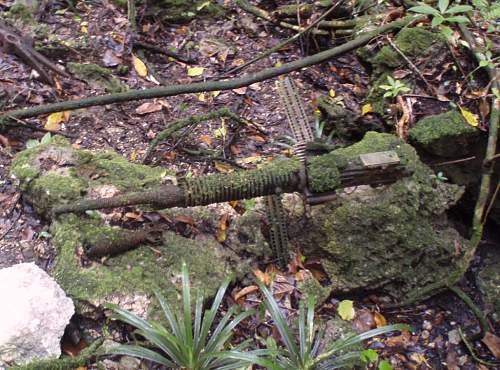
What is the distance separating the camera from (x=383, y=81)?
170 inches

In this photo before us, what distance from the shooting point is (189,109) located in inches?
173

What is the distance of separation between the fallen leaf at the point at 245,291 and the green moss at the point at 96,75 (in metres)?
2.25

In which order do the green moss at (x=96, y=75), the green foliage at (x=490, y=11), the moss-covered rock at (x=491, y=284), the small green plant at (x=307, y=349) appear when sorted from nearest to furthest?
the small green plant at (x=307, y=349), the green foliage at (x=490, y=11), the moss-covered rock at (x=491, y=284), the green moss at (x=96, y=75)

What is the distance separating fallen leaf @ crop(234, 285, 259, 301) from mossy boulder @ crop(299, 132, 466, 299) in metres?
0.54

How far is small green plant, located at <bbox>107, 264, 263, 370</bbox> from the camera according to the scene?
7.97ft

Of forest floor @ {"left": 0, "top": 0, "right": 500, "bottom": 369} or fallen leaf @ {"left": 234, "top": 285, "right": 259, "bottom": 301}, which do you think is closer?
fallen leaf @ {"left": 234, "top": 285, "right": 259, "bottom": 301}

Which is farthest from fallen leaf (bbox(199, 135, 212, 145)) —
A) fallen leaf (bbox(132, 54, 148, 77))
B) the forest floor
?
fallen leaf (bbox(132, 54, 148, 77))

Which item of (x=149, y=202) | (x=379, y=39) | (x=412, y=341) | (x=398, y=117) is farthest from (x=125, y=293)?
(x=379, y=39)

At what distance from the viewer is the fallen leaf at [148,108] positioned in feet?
13.9

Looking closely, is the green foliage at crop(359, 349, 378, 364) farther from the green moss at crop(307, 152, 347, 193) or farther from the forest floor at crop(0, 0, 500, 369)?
the green moss at crop(307, 152, 347, 193)

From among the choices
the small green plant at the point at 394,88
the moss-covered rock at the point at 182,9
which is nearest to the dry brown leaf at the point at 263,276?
the small green plant at the point at 394,88

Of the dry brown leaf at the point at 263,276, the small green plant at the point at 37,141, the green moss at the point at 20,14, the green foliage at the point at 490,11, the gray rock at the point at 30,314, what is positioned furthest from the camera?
the green moss at the point at 20,14

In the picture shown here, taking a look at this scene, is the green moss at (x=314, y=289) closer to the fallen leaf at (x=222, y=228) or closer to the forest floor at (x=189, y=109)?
the forest floor at (x=189, y=109)

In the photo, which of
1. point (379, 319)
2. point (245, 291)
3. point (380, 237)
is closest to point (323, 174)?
point (380, 237)
